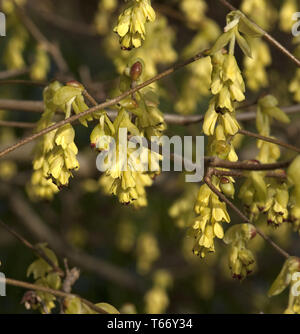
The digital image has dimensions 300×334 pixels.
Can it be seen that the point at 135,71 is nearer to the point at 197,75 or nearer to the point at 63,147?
the point at 63,147

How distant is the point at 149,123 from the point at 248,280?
3.59 meters

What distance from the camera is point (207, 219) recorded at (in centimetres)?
167

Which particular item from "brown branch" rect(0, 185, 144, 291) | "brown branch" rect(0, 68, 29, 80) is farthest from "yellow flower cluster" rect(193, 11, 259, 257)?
"brown branch" rect(0, 185, 144, 291)

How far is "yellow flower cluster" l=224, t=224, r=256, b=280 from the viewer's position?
1.71 metres

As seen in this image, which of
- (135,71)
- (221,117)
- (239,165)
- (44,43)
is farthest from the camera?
(44,43)

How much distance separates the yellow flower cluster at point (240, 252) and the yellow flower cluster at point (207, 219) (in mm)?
85

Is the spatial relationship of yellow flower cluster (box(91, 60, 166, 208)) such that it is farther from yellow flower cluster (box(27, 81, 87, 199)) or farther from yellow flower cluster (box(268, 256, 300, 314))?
yellow flower cluster (box(268, 256, 300, 314))

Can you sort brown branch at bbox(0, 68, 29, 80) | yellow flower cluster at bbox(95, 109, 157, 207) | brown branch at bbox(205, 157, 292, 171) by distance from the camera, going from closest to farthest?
brown branch at bbox(205, 157, 292, 171) → yellow flower cluster at bbox(95, 109, 157, 207) → brown branch at bbox(0, 68, 29, 80)

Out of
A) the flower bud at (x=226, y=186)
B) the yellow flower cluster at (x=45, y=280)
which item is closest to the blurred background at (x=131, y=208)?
the yellow flower cluster at (x=45, y=280)

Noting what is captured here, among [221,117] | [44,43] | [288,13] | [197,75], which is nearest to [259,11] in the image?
[288,13]

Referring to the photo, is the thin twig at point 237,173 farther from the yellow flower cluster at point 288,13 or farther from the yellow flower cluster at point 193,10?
the yellow flower cluster at point 193,10

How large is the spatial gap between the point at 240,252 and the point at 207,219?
0.14 m

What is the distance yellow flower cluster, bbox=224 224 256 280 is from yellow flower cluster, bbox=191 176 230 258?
85 millimetres
